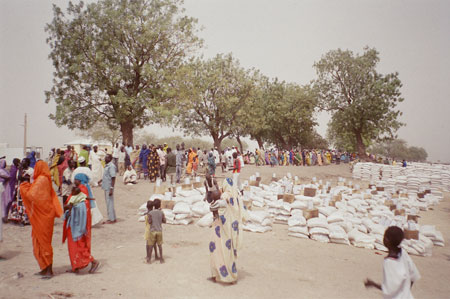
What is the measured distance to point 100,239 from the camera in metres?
6.43

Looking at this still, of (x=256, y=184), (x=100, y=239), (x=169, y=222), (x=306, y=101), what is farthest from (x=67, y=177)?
(x=306, y=101)

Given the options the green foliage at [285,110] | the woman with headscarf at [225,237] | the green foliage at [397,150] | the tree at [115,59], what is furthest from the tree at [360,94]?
the green foliage at [397,150]

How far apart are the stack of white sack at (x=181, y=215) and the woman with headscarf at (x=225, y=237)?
158 inches

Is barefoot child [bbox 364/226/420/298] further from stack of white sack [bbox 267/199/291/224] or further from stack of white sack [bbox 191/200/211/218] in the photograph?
stack of white sack [bbox 191/200/211/218]

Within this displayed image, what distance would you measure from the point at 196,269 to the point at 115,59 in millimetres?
17458

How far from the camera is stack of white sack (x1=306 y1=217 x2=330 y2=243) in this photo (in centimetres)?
704

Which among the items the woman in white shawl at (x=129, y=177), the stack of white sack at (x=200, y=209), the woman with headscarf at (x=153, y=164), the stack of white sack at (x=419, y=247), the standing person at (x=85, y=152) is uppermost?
the standing person at (x=85, y=152)

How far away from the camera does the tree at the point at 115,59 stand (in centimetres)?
1847

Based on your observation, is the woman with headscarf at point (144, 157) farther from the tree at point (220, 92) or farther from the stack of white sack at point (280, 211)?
the tree at point (220, 92)

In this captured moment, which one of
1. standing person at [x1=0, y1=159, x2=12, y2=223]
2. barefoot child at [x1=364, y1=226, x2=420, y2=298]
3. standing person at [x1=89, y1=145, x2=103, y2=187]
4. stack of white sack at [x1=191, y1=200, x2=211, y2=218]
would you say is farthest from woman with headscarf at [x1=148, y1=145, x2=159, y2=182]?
barefoot child at [x1=364, y1=226, x2=420, y2=298]

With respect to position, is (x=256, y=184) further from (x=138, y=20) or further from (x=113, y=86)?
(x=138, y=20)

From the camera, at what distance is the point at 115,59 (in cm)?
1911

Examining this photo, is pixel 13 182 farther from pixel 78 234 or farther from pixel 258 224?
pixel 258 224

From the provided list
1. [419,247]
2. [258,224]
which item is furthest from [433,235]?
[258,224]
